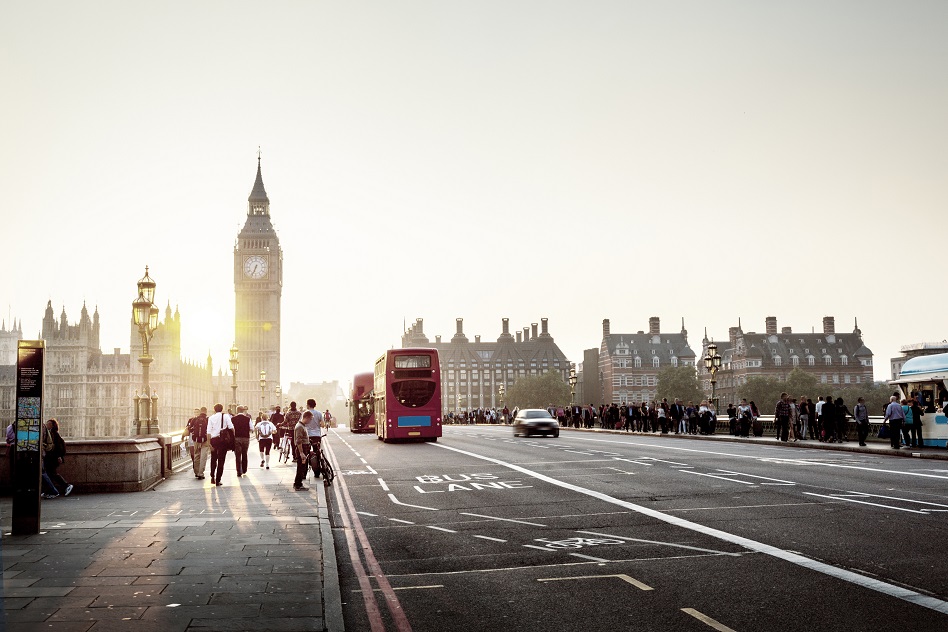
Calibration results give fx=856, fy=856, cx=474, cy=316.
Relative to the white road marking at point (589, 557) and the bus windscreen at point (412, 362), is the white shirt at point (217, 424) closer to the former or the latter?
the white road marking at point (589, 557)

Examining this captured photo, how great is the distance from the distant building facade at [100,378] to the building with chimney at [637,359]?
6395cm

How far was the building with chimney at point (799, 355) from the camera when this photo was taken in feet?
411

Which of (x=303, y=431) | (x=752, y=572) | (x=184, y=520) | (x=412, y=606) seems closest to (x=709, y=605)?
(x=752, y=572)

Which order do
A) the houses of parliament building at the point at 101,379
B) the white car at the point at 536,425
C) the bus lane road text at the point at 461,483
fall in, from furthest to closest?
the houses of parliament building at the point at 101,379 → the white car at the point at 536,425 → the bus lane road text at the point at 461,483

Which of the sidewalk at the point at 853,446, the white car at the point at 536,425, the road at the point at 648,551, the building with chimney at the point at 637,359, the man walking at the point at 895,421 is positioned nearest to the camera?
the road at the point at 648,551

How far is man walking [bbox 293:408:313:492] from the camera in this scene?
725 inches

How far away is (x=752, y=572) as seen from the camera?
8.55m

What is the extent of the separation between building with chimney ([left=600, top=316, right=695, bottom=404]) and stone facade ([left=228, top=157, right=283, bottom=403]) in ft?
191

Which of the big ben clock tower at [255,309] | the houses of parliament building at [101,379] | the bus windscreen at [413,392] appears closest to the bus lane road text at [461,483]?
the bus windscreen at [413,392]

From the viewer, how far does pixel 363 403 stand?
59188mm

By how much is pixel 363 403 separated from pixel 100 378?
2403 inches

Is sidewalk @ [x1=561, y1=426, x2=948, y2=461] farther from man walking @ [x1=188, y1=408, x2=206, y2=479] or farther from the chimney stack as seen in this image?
the chimney stack

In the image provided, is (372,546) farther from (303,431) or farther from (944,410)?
(944,410)

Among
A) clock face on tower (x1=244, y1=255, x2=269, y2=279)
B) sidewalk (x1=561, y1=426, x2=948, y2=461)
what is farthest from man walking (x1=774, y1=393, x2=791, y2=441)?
clock face on tower (x1=244, y1=255, x2=269, y2=279)
